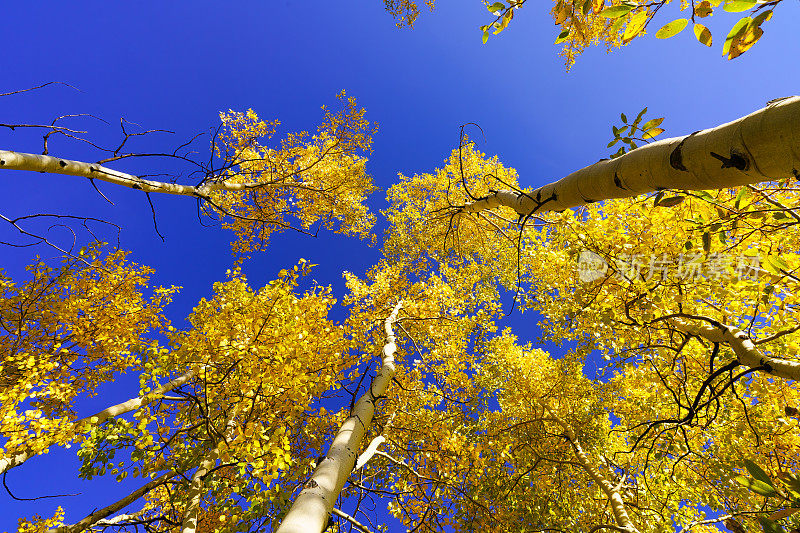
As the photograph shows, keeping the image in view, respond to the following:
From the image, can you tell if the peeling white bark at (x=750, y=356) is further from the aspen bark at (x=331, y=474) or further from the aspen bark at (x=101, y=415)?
the aspen bark at (x=101, y=415)

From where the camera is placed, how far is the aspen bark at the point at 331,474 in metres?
2.09

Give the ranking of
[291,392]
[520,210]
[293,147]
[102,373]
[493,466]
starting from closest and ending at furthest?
[520,210] < [291,392] < [493,466] < [102,373] < [293,147]

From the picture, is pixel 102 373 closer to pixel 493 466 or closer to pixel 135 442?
pixel 135 442

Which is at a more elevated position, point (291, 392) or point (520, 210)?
point (520, 210)

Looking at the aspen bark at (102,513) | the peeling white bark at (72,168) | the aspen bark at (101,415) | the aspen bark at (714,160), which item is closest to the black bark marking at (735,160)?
the aspen bark at (714,160)

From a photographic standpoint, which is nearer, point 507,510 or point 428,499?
point 428,499

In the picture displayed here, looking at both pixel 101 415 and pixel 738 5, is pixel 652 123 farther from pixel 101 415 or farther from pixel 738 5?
pixel 101 415

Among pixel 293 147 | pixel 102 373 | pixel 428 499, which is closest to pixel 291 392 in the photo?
pixel 428 499

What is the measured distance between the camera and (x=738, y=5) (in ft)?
2.81

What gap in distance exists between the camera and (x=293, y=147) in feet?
30.6

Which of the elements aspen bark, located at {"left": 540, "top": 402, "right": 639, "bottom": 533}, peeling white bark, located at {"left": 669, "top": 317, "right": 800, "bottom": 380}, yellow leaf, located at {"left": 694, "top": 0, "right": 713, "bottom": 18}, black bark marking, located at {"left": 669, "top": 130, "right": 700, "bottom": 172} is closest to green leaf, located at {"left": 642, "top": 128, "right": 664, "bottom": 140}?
yellow leaf, located at {"left": 694, "top": 0, "right": 713, "bottom": 18}

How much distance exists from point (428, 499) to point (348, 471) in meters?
1.98

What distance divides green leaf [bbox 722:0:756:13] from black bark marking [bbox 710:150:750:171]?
1.41 feet

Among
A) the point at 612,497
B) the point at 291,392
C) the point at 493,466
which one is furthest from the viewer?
the point at 493,466
